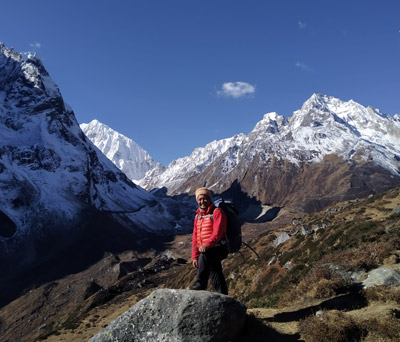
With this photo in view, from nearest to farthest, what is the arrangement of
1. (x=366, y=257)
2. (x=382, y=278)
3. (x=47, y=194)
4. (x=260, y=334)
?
(x=260, y=334), (x=382, y=278), (x=366, y=257), (x=47, y=194)

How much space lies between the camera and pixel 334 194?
601ft

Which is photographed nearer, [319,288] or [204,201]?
[204,201]

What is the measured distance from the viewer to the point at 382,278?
29.2 feet

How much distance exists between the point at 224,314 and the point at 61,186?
161m

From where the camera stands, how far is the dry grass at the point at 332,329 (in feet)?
21.0

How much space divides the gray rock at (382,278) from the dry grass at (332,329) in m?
2.49

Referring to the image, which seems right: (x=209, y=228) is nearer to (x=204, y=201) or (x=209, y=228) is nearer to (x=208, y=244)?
(x=208, y=244)

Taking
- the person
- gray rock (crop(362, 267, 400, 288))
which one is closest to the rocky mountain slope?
the person

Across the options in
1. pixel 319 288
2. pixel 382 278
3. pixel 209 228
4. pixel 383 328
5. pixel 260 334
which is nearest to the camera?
pixel 383 328

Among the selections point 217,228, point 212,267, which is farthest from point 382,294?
point 217,228

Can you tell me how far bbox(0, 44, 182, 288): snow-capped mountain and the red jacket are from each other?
11205 centimetres

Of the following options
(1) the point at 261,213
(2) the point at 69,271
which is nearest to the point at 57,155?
(2) the point at 69,271

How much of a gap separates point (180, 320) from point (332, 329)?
3.30 metres

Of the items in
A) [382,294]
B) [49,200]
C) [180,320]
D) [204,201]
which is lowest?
[180,320]
